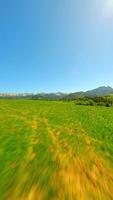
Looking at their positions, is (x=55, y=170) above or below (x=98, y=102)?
above

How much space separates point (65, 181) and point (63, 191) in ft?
4.17

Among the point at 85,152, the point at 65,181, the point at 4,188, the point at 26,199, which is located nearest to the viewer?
the point at 26,199

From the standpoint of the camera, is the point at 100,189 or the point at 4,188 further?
the point at 100,189

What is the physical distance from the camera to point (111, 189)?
10.5m

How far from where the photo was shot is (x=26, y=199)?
8.81 m

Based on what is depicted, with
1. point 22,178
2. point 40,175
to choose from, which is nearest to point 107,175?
point 40,175

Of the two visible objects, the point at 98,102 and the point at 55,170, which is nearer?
the point at 55,170

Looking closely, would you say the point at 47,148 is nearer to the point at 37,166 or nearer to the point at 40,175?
the point at 37,166

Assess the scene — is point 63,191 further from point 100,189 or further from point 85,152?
point 85,152

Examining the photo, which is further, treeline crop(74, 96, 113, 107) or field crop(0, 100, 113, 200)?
treeline crop(74, 96, 113, 107)

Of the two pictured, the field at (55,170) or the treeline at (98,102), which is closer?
the field at (55,170)

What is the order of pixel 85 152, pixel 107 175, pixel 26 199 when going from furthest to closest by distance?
pixel 85 152, pixel 107 175, pixel 26 199

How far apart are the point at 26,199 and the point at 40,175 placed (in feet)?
9.14

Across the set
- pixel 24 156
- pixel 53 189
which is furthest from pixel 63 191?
pixel 24 156
